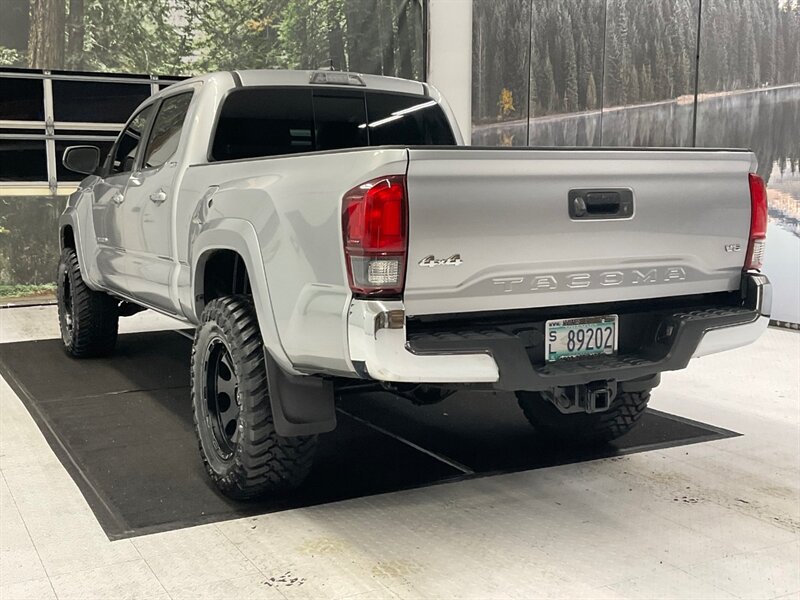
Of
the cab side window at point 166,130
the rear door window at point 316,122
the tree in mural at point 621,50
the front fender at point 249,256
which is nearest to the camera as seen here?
the front fender at point 249,256

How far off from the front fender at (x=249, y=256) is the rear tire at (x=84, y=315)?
2.53m

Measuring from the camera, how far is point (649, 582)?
277cm

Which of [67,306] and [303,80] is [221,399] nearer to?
[303,80]

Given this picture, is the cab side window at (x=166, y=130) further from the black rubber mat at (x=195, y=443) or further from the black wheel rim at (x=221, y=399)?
the black rubber mat at (x=195, y=443)

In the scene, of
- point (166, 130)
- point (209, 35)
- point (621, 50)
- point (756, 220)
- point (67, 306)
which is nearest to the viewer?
point (756, 220)

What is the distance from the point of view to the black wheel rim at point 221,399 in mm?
3445

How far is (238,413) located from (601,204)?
1.57 meters

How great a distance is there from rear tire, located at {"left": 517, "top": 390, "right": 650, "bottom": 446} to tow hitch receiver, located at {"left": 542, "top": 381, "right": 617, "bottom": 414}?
900 mm

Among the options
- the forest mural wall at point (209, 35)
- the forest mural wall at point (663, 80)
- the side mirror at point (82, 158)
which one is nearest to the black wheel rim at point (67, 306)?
the side mirror at point (82, 158)

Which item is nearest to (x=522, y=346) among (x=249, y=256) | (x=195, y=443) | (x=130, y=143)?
(x=249, y=256)

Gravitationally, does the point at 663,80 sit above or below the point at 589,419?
above

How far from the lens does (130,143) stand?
5312mm

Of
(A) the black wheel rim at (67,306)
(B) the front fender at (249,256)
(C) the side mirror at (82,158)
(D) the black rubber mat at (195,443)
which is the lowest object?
(D) the black rubber mat at (195,443)

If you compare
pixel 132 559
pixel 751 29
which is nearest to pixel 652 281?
pixel 132 559
